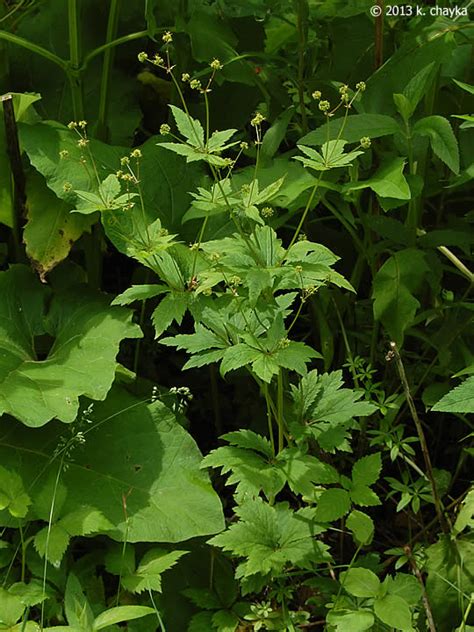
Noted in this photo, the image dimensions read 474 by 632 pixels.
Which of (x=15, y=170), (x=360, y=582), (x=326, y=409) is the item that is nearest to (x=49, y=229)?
(x=15, y=170)

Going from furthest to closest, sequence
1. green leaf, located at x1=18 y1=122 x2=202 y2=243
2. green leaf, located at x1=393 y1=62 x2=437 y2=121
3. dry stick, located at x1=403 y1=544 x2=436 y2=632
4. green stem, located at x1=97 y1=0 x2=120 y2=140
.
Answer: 1. green stem, located at x1=97 y1=0 x2=120 y2=140
2. green leaf, located at x1=18 y1=122 x2=202 y2=243
3. green leaf, located at x1=393 y1=62 x2=437 y2=121
4. dry stick, located at x1=403 y1=544 x2=436 y2=632

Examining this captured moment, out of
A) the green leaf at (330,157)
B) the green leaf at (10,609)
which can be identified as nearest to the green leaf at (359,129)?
the green leaf at (330,157)

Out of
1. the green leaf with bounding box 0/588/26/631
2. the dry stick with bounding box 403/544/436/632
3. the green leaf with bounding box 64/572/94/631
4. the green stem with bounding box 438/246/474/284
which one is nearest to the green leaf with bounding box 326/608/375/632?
the dry stick with bounding box 403/544/436/632

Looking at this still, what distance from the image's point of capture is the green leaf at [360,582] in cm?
165

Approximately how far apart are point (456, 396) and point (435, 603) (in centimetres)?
48

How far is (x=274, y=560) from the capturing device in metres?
1.63

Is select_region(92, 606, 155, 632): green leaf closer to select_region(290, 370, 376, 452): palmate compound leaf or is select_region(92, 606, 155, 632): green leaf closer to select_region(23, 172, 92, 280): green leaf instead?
select_region(290, 370, 376, 452): palmate compound leaf

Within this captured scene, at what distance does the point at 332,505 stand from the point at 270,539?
132 mm

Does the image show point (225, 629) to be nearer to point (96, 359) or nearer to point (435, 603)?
point (435, 603)

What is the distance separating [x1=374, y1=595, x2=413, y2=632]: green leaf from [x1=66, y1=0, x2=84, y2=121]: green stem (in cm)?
128

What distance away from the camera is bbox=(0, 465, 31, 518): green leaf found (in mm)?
1743

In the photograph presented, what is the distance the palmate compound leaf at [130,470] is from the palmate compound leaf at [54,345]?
5.7 inches

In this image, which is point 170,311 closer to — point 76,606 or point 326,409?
point 326,409

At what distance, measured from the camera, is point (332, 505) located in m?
1.63
